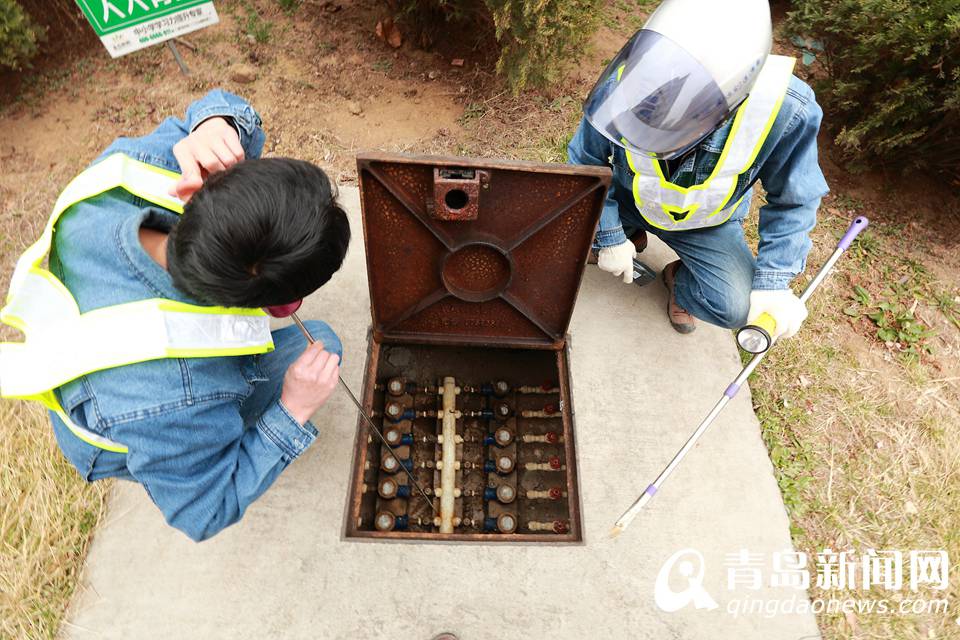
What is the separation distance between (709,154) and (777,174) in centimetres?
30

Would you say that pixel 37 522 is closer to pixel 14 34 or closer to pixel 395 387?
pixel 395 387

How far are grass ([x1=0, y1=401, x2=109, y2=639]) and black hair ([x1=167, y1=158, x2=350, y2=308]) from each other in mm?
1397

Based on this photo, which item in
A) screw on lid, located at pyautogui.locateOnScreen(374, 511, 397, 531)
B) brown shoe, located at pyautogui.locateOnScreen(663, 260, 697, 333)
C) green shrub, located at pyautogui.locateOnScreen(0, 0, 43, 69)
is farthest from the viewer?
green shrub, located at pyautogui.locateOnScreen(0, 0, 43, 69)

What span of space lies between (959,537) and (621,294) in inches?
67.0

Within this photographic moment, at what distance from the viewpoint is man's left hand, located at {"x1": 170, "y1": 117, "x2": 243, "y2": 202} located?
59.7 inches

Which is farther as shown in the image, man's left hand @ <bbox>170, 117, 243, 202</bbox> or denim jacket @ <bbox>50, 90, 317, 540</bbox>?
man's left hand @ <bbox>170, 117, 243, 202</bbox>

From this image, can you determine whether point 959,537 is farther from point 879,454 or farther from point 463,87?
point 463,87

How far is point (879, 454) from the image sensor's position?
2.42 meters

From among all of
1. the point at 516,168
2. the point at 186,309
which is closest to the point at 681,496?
the point at 516,168

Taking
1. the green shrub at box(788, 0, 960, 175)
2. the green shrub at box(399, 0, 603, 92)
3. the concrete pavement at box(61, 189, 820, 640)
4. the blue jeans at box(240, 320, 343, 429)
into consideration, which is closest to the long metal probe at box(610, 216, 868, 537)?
the concrete pavement at box(61, 189, 820, 640)

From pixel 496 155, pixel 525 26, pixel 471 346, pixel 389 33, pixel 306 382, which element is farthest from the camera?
pixel 389 33

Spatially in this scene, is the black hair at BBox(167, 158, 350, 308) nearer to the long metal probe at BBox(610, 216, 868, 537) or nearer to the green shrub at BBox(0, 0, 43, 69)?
the long metal probe at BBox(610, 216, 868, 537)

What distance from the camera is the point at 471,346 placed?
83.0 inches

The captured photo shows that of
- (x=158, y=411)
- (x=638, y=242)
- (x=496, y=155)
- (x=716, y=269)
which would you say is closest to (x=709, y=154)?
(x=716, y=269)
